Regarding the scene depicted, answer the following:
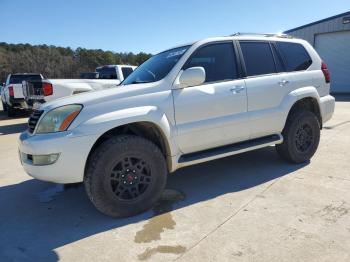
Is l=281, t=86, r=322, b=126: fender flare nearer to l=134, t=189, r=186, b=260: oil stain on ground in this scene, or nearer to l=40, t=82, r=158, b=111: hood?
l=134, t=189, r=186, b=260: oil stain on ground

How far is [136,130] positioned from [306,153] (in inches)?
111

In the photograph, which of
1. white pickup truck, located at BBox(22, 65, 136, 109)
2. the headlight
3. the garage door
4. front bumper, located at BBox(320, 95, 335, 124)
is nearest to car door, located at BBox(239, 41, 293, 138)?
front bumper, located at BBox(320, 95, 335, 124)

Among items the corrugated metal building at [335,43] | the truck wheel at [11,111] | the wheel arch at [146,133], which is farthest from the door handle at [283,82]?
the corrugated metal building at [335,43]

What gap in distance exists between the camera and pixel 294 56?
5.29 meters

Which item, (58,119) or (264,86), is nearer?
(58,119)

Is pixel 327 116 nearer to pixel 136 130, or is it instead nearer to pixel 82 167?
pixel 136 130

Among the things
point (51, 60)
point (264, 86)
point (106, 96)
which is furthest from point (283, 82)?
point (51, 60)

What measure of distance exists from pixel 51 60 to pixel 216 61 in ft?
226

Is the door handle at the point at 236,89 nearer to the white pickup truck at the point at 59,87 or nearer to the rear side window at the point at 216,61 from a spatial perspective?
the rear side window at the point at 216,61

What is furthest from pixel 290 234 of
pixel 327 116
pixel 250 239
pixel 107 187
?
pixel 327 116

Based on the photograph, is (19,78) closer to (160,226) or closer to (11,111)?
(11,111)

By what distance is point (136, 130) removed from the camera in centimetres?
403

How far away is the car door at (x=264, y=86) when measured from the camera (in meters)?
4.61

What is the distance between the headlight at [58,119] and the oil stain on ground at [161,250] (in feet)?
4.71
